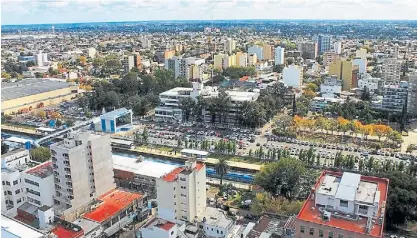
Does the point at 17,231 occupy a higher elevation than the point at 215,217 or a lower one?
higher

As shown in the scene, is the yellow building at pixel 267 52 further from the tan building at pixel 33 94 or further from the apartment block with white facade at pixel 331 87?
the tan building at pixel 33 94

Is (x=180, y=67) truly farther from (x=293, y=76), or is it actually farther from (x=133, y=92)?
(x=293, y=76)

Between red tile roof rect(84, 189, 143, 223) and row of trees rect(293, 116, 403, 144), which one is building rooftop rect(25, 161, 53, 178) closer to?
red tile roof rect(84, 189, 143, 223)

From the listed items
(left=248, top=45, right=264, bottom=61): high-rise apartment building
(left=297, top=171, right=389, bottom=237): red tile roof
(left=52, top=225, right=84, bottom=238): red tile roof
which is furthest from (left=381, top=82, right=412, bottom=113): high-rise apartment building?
(left=248, top=45, right=264, bottom=61): high-rise apartment building

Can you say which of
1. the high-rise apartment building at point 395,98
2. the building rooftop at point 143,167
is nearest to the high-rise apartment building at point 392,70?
the high-rise apartment building at point 395,98

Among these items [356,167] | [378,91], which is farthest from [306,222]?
[378,91]

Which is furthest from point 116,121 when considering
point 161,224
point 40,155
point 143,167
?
point 161,224
